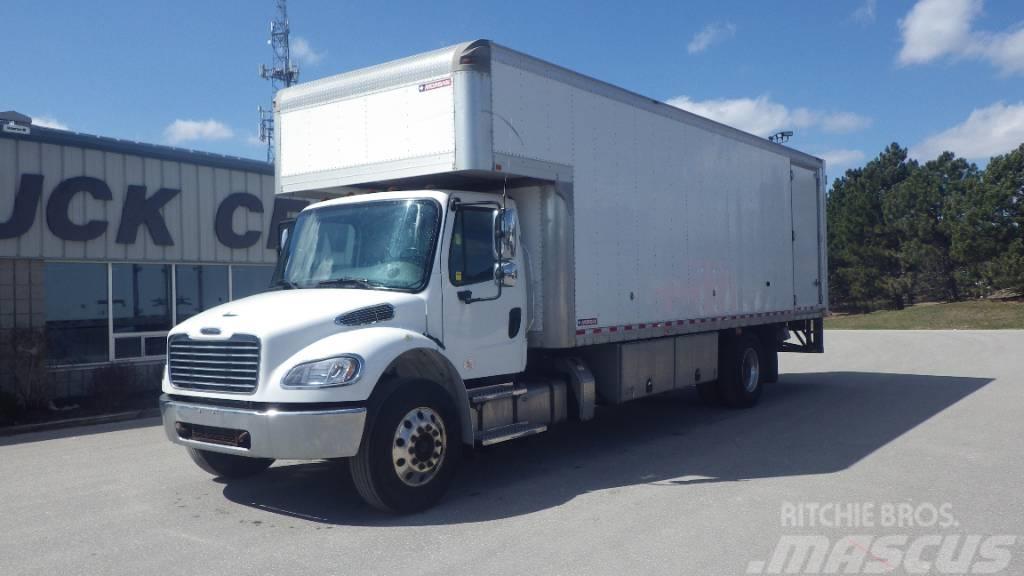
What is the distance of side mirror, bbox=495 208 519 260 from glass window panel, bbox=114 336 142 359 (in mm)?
9660

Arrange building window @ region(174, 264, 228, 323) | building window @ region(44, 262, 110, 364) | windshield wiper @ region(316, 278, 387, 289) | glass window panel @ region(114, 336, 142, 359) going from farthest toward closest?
building window @ region(174, 264, 228, 323) < glass window panel @ region(114, 336, 142, 359) < building window @ region(44, 262, 110, 364) < windshield wiper @ region(316, 278, 387, 289)

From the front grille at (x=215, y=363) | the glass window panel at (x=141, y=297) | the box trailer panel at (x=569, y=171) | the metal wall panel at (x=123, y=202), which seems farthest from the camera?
the glass window panel at (x=141, y=297)

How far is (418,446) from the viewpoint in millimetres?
6641

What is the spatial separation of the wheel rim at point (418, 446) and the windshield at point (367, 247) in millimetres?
1086

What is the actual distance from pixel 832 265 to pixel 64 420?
4710 centimetres

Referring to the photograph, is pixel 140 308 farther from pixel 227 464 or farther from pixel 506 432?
pixel 506 432

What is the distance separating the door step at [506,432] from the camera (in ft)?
23.9

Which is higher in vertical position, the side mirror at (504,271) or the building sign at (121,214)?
the building sign at (121,214)

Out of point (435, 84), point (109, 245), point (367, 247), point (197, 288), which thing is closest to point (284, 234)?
point (367, 247)

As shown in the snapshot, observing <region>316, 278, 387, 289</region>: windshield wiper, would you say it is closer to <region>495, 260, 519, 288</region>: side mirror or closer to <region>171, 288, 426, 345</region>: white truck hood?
<region>171, 288, 426, 345</region>: white truck hood

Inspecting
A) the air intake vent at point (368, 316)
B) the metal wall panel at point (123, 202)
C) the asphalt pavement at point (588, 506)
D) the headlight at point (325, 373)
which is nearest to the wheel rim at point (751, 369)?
the asphalt pavement at point (588, 506)

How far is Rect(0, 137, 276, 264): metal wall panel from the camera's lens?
13125 millimetres

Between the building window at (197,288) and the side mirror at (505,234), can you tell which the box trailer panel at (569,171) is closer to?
the side mirror at (505,234)

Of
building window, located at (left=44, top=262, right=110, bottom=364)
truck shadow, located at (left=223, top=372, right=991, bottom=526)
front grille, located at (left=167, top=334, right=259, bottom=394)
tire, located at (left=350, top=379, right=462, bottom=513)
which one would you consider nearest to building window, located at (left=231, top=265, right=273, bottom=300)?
building window, located at (left=44, top=262, right=110, bottom=364)
